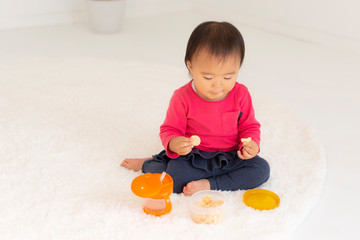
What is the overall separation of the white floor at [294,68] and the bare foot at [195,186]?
268 millimetres

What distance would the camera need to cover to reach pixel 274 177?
1.40 meters

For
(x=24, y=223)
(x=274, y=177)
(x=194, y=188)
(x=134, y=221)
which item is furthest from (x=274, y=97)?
(x=24, y=223)

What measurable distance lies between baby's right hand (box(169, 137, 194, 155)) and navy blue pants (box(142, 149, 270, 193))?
0.06 metres

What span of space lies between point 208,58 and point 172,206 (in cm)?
39

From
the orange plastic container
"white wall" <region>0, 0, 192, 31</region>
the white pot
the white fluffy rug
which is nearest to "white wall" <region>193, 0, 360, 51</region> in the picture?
"white wall" <region>0, 0, 192, 31</region>

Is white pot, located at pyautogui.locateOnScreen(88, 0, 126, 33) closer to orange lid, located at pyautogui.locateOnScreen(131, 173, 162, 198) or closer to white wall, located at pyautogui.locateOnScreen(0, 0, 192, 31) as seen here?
white wall, located at pyautogui.locateOnScreen(0, 0, 192, 31)

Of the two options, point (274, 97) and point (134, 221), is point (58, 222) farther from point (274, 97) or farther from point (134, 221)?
point (274, 97)

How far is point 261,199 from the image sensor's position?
1284 mm

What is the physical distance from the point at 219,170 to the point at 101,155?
0.39m

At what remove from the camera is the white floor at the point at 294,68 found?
1.34m

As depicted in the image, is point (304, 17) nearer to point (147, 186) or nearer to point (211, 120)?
point (211, 120)

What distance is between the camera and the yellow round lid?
126 centimetres

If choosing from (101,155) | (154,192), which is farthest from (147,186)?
(101,155)

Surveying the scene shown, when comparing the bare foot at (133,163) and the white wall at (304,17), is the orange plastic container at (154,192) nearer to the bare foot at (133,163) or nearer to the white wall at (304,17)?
the bare foot at (133,163)
